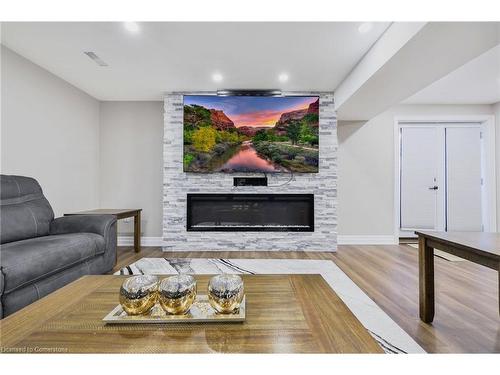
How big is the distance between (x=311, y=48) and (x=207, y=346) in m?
2.91

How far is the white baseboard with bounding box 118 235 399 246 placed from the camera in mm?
4812

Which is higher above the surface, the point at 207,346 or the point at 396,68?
the point at 396,68

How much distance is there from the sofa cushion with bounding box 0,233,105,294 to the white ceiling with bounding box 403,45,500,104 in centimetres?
449

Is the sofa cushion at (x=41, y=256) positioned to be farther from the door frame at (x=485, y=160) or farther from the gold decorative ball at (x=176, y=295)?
the door frame at (x=485, y=160)

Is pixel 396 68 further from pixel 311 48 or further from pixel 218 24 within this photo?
pixel 218 24

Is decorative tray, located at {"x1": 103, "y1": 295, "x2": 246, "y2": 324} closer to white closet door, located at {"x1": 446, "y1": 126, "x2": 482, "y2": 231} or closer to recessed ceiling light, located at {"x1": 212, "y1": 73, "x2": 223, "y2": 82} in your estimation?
recessed ceiling light, located at {"x1": 212, "y1": 73, "x2": 223, "y2": 82}

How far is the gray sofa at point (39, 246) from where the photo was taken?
73.5 inches

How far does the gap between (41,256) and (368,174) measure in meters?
4.60

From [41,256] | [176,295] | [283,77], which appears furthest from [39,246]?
[283,77]

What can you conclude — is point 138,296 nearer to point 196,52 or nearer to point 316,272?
point 316,272

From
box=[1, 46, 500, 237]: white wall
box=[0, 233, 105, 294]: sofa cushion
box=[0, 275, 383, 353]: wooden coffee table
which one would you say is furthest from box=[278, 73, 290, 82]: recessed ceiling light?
box=[0, 275, 383, 353]: wooden coffee table
